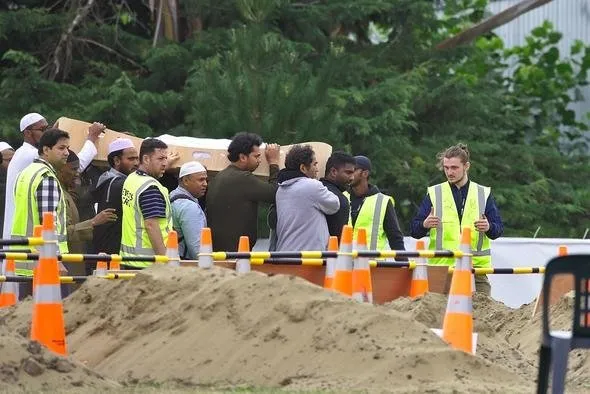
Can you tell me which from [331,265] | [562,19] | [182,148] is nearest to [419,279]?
→ [331,265]

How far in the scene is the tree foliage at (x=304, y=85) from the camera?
22703 millimetres

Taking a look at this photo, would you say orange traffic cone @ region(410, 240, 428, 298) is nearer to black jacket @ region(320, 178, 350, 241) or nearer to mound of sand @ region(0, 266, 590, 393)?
black jacket @ region(320, 178, 350, 241)

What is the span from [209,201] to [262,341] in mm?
3900

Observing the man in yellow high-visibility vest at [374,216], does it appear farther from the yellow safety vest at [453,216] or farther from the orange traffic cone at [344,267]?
the orange traffic cone at [344,267]

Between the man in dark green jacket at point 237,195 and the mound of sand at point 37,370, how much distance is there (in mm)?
4372

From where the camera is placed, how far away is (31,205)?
13227mm

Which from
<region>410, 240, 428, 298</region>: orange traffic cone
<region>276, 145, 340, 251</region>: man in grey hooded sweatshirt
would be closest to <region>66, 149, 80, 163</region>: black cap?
<region>276, 145, 340, 251</region>: man in grey hooded sweatshirt

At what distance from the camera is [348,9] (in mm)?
26531

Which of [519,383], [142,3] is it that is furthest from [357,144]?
[519,383]

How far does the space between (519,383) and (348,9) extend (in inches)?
652

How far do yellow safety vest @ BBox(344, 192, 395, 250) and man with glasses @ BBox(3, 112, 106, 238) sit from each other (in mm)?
2515

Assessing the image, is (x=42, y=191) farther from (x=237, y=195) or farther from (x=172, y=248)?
(x=237, y=195)

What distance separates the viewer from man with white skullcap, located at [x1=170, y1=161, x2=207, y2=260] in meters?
14.4

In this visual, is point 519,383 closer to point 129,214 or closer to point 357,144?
point 129,214
